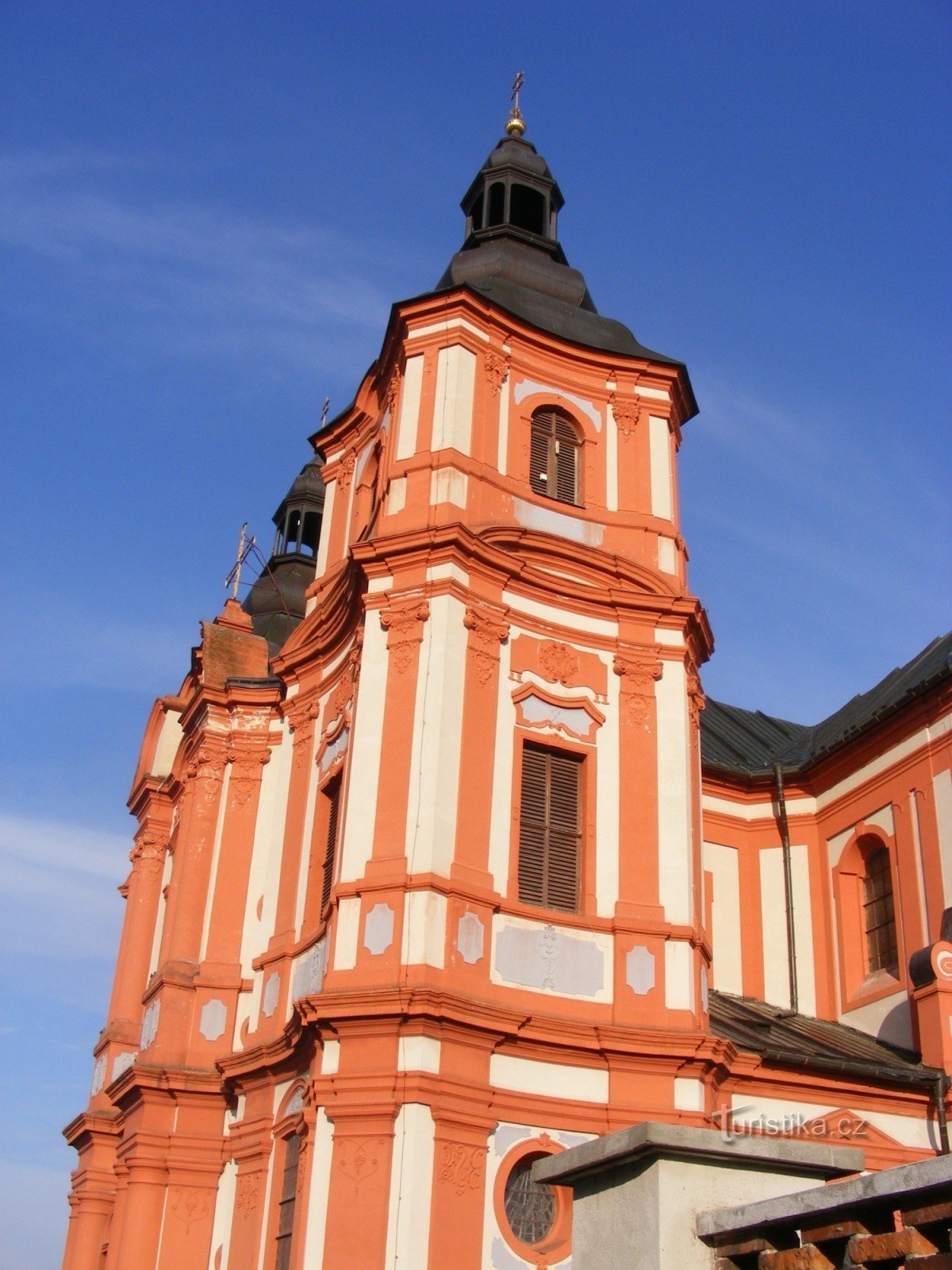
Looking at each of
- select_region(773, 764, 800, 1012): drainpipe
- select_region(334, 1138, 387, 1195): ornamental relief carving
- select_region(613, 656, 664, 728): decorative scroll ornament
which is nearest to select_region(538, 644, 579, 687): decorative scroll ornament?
select_region(613, 656, 664, 728): decorative scroll ornament

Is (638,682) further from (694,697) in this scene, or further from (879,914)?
(879,914)

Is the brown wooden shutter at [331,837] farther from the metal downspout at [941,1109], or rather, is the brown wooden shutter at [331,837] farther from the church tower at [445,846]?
the metal downspout at [941,1109]

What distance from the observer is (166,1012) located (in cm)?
1947

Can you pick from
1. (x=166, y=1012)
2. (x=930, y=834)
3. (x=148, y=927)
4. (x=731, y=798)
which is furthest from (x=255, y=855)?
(x=930, y=834)

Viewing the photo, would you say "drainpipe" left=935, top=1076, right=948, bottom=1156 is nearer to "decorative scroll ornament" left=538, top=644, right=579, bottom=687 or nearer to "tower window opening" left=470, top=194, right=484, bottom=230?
"decorative scroll ornament" left=538, top=644, right=579, bottom=687

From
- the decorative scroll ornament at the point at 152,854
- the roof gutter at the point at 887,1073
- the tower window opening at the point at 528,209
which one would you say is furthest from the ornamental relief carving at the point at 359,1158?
the tower window opening at the point at 528,209

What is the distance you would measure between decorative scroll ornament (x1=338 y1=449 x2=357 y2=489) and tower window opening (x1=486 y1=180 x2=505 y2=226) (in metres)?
5.49

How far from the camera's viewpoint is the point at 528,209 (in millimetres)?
25438

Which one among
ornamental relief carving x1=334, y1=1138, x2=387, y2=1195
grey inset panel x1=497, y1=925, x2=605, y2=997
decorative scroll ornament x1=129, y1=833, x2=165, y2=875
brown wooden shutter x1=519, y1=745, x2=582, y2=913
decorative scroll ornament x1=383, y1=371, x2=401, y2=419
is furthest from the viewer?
decorative scroll ornament x1=129, y1=833, x2=165, y2=875

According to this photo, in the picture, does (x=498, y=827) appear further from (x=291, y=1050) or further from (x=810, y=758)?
(x=810, y=758)

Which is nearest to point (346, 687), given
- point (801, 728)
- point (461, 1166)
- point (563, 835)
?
point (563, 835)

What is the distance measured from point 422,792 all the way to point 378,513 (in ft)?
15.1

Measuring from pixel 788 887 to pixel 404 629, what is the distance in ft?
32.4

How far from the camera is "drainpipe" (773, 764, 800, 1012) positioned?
74.2 ft
